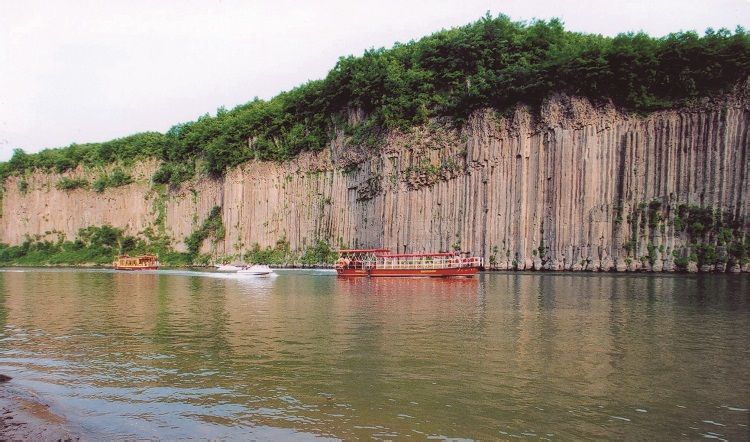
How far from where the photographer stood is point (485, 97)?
203 feet

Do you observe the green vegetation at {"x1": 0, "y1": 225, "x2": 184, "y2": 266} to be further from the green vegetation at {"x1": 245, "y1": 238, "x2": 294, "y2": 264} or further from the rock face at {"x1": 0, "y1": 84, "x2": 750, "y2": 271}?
the rock face at {"x1": 0, "y1": 84, "x2": 750, "y2": 271}

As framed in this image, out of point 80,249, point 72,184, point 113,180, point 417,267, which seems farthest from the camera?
point 72,184

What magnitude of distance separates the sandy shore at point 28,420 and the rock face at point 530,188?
48.9 meters

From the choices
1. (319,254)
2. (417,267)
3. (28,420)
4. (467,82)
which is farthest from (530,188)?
(28,420)

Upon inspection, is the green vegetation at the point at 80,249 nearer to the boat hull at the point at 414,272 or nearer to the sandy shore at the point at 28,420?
the boat hull at the point at 414,272

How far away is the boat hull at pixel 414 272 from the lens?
45594 mm

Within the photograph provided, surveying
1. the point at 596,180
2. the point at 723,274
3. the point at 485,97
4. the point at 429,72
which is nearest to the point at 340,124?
the point at 429,72

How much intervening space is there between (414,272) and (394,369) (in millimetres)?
34262

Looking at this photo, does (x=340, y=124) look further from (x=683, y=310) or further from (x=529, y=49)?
(x=683, y=310)

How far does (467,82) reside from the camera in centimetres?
6397

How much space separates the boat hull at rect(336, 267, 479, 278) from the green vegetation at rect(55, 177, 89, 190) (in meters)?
74.6

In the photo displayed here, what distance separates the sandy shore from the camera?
29.5 ft

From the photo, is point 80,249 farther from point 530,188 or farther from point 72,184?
point 530,188

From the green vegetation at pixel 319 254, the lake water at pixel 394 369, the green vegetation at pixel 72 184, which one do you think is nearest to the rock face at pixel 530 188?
the green vegetation at pixel 319 254
